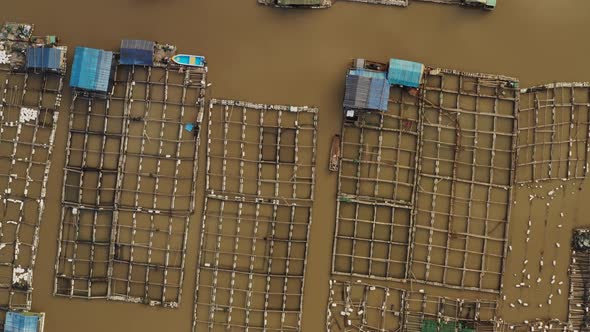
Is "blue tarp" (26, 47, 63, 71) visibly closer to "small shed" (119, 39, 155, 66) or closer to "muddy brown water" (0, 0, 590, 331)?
"muddy brown water" (0, 0, 590, 331)

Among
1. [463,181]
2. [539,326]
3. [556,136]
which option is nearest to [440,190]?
[463,181]

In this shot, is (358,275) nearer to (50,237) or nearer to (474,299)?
(474,299)

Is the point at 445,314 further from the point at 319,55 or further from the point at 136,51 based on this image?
the point at 136,51

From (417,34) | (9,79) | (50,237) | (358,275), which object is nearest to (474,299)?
(358,275)

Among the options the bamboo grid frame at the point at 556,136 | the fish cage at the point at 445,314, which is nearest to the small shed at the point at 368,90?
the bamboo grid frame at the point at 556,136

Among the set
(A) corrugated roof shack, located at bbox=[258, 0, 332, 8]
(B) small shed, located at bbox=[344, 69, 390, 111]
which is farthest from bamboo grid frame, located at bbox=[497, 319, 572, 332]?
(A) corrugated roof shack, located at bbox=[258, 0, 332, 8]
